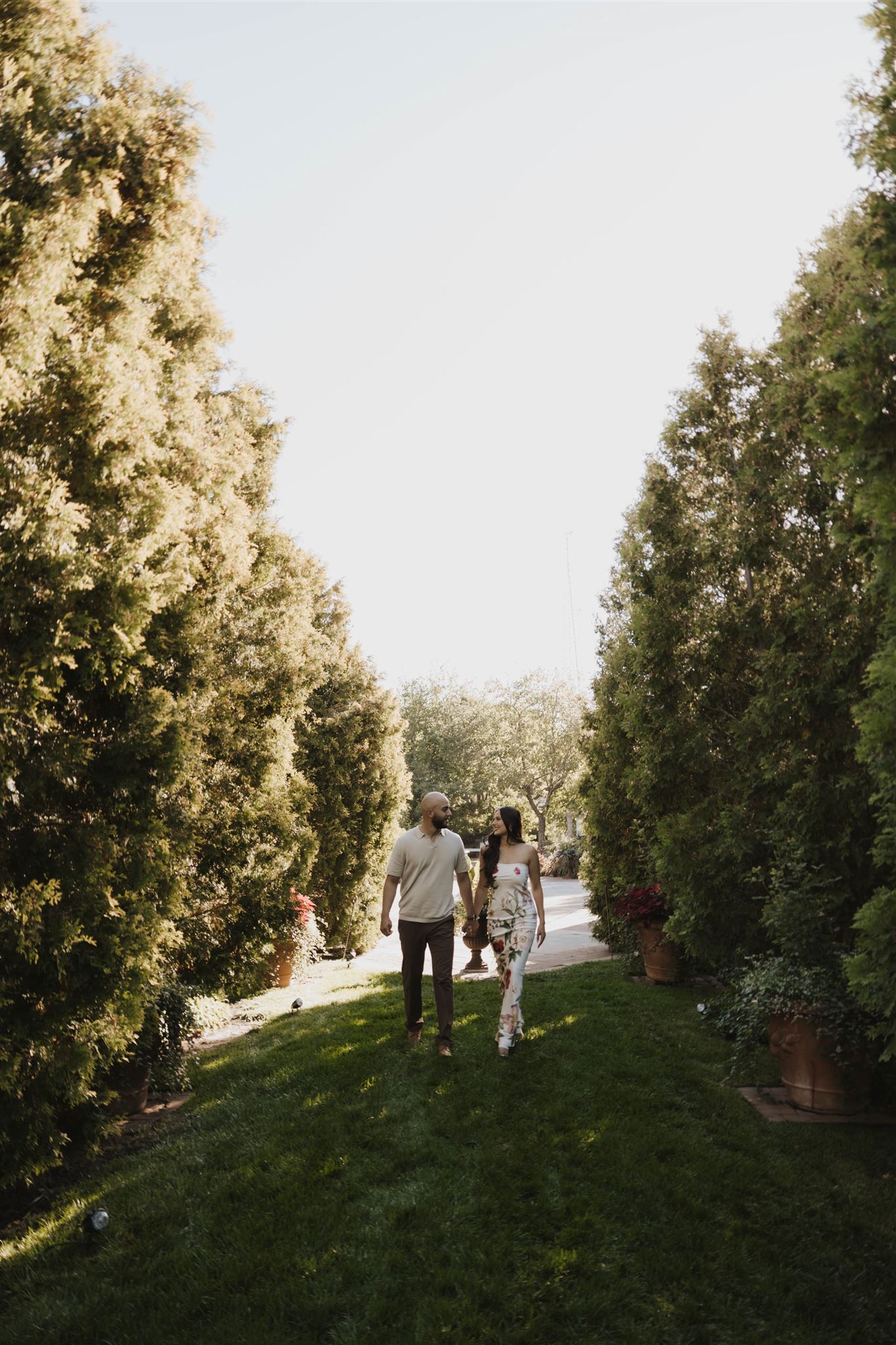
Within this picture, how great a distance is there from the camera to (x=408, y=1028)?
20.3 feet

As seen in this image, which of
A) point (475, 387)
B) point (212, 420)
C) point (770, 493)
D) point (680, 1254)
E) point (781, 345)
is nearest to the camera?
point (680, 1254)

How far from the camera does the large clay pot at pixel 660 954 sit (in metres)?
8.89

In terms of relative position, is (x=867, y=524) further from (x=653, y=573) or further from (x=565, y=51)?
(x=565, y=51)

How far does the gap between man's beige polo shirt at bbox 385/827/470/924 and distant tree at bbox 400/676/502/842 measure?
32816 millimetres

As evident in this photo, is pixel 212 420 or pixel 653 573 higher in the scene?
pixel 212 420

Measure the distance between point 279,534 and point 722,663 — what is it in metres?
4.70

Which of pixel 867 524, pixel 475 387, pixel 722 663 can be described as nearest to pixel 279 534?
pixel 722 663

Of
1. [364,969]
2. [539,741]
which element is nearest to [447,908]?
[364,969]

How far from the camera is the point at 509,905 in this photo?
19.6 ft

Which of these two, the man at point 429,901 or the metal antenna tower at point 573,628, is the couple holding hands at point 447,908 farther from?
the metal antenna tower at point 573,628

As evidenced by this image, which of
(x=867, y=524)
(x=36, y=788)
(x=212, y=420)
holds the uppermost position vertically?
(x=212, y=420)

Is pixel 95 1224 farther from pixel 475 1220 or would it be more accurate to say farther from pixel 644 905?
pixel 644 905

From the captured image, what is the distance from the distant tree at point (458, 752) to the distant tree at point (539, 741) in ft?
1.93

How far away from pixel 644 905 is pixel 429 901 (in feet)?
13.3
